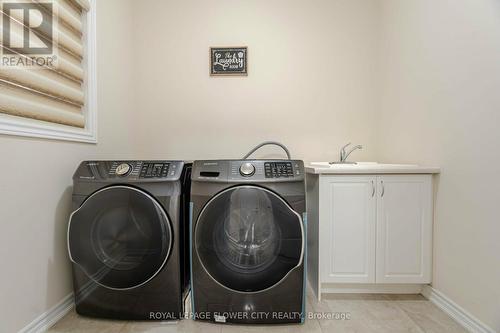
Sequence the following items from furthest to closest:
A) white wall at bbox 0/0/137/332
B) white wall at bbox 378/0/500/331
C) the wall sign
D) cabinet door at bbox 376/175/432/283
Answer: the wall sign
cabinet door at bbox 376/175/432/283
white wall at bbox 378/0/500/331
white wall at bbox 0/0/137/332

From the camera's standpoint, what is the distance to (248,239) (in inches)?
51.9

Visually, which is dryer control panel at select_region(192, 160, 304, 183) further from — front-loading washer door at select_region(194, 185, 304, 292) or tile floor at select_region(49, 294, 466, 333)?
tile floor at select_region(49, 294, 466, 333)

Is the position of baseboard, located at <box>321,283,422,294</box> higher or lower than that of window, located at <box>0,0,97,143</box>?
lower

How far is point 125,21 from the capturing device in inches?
83.2

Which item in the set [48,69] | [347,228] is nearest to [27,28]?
[48,69]

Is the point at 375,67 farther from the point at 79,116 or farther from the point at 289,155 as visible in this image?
the point at 79,116

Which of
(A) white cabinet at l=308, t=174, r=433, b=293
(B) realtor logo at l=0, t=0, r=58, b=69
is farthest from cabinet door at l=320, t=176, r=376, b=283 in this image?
(B) realtor logo at l=0, t=0, r=58, b=69

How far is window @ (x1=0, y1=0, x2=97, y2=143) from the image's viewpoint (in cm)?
111

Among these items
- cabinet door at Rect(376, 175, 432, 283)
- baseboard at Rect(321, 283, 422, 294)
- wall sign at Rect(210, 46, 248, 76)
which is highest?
wall sign at Rect(210, 46, 248, 76)


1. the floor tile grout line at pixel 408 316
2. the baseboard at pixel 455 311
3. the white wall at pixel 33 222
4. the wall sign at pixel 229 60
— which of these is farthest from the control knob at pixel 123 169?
the baseboard at pixel 455 311

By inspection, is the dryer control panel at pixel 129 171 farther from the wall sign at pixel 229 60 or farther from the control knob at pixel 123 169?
the wall sign at pixel 229 60

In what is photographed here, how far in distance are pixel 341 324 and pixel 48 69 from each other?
2.12m

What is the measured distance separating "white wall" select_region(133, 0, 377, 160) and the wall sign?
0.20ft

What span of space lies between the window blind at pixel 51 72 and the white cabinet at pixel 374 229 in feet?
5.24
